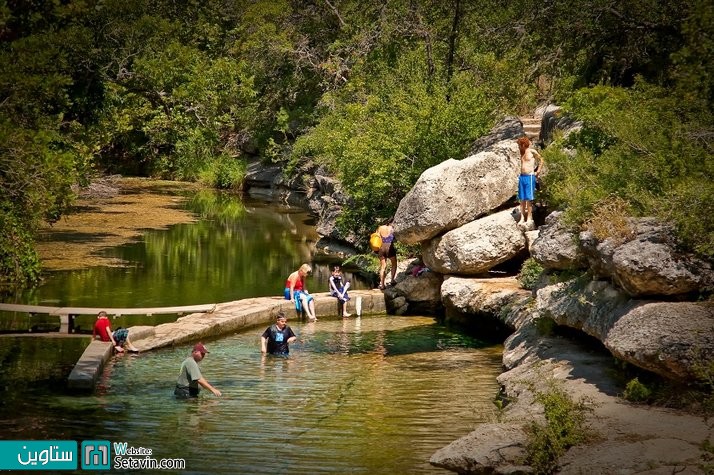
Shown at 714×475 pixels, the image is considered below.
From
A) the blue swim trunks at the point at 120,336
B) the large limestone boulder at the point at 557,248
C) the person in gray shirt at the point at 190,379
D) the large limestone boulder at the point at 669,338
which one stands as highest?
the large limestone boulder at the point at 557,248

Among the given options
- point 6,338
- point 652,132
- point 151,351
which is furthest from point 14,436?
point 652,132

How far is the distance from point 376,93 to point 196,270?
9.14 metres

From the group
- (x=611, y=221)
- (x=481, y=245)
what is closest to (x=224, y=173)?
(x=481, y=245)

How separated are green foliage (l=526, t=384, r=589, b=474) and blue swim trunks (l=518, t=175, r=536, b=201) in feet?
33.4

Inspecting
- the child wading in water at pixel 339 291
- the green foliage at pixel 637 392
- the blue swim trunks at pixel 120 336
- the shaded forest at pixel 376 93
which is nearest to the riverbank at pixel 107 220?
the shaded forest at pixel 376 93

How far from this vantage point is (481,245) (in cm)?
2328

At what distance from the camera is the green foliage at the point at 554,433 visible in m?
12.4

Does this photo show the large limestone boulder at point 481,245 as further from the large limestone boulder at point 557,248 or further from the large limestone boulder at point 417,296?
the large limestone boulder at point 557,248

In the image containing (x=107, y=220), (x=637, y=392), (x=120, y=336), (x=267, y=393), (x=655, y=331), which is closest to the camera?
(x=655, y=331)

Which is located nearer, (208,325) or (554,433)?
(554,433)

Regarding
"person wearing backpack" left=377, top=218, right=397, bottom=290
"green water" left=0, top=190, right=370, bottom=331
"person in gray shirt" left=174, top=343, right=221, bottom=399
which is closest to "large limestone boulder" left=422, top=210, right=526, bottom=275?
"person wearing backpack" left=377, top=218, right=397, bottom=290

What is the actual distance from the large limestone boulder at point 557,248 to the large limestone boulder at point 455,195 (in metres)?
4.34

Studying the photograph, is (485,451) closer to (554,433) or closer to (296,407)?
(554,433)

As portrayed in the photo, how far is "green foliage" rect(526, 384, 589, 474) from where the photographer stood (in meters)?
12.4
